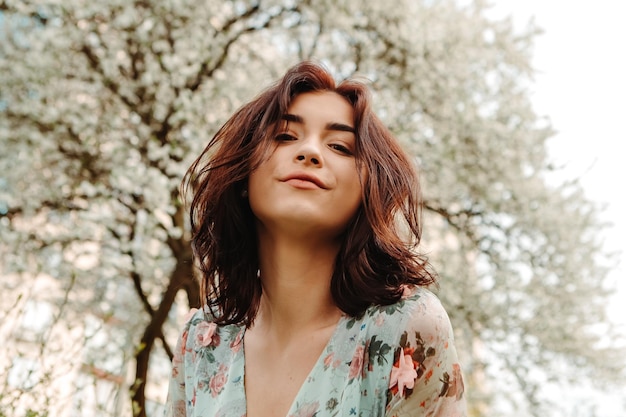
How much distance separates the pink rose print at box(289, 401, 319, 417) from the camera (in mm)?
1629

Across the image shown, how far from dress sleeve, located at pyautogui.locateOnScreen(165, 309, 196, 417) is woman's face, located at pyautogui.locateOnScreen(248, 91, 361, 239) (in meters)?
0.47

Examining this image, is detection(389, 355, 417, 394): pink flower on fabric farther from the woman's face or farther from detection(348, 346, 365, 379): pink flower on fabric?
the woman's face

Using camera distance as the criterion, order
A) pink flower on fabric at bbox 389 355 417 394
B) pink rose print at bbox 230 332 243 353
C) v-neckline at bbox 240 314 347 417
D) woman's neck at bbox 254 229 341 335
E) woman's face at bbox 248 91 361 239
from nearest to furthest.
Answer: pink flower on fabric at bbox 389 355 417 394 → v-neckline at bbox 240 314 347 417 → woman's face at bbox 248 91 361 239 → woman's neck at bbox 254 229 341 335 → pink rose print at bbox 230 332 243 353

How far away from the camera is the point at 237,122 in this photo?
2.08m

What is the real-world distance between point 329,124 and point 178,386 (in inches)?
35.0

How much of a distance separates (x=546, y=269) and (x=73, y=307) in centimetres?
585

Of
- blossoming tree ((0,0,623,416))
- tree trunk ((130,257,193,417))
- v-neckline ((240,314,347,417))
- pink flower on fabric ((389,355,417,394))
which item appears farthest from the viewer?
blossoming tree ((0,0,623,416))

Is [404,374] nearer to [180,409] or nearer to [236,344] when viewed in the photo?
[236,344]

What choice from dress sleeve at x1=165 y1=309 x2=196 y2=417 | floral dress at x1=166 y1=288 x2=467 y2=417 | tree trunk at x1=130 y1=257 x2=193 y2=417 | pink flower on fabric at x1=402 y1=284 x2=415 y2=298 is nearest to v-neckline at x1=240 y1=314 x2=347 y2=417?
floral dress at x1=166 y1=288 x2=467 y2=417

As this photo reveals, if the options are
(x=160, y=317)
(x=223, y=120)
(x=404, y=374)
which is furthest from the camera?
(x=223, y=120)

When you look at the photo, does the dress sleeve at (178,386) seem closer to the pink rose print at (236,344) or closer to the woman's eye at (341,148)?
the pink rose print at (236,344)

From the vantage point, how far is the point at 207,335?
205 centimetres

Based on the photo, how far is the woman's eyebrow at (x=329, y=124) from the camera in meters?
1.91

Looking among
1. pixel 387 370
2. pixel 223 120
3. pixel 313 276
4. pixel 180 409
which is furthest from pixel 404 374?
pixel 223 120
